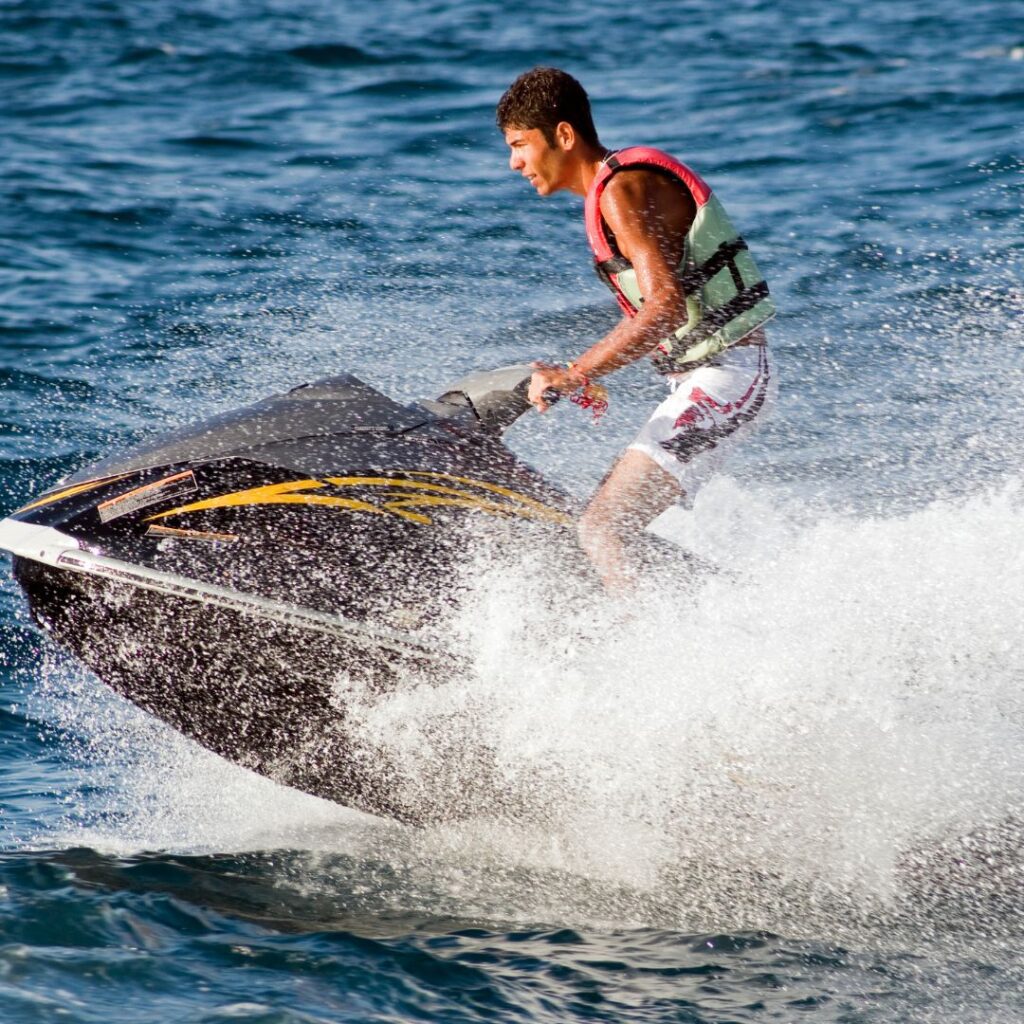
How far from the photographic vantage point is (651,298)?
3.80 metres

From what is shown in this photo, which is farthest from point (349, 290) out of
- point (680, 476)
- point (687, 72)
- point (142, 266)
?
point (687, 72)

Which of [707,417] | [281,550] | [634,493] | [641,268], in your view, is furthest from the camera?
[707,417]

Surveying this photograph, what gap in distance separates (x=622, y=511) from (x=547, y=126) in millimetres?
1027

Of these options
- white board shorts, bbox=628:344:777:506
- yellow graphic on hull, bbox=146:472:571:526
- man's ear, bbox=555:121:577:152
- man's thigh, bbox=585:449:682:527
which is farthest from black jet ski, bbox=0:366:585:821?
man's ear, bbox=555:121:577:152

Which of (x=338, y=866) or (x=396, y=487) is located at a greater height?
(x=396, y=487)

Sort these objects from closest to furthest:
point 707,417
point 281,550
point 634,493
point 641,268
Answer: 1. point 281,550
2. point 641,268
3. point 634,493
4. point 707,417

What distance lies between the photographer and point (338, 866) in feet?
13.5

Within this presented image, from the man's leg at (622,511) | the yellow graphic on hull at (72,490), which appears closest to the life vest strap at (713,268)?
the man's leg at (622,511)

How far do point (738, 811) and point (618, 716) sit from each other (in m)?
0.42

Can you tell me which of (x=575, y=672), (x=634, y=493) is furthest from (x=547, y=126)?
(x=575, y=672)

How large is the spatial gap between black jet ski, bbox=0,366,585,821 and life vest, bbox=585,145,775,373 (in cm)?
38

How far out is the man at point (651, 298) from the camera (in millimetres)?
3838

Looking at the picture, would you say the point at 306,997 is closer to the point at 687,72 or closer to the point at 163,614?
the point at 163,614

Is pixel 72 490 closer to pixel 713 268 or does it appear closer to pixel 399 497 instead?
pixel 399 497
